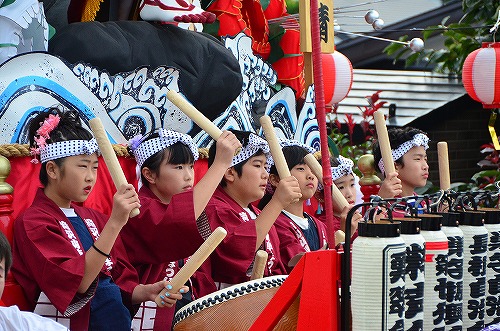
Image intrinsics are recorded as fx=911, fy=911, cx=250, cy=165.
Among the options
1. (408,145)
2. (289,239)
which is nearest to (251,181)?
(289,239)

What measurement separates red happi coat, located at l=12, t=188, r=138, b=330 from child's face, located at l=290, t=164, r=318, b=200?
1.19m

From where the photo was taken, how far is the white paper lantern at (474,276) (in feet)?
8.68

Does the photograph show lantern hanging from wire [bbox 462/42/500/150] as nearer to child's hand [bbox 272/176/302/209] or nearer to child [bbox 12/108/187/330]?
child's hand [bbox 272/176/302/209]

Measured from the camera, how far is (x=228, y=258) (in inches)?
140

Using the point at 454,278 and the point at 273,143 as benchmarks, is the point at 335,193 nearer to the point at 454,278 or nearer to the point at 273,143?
the point at 273,143

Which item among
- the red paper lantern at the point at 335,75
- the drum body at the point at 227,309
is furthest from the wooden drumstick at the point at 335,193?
the red paper lantern at the point at 335,75

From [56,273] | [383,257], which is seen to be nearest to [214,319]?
[56,273]

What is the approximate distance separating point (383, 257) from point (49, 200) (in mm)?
1332

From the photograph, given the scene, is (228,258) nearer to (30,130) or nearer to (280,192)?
(280,192)

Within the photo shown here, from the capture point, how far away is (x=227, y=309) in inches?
109

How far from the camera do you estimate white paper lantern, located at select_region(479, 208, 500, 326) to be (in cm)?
271

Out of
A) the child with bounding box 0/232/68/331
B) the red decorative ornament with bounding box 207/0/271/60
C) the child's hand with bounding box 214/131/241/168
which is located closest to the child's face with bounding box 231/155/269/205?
the child's hand with bounding box 214/131/241/168

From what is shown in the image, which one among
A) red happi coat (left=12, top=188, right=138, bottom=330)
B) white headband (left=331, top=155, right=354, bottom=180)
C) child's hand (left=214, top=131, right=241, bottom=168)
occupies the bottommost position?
red happi coat (left=12, top=188, right=138, bottom=330)

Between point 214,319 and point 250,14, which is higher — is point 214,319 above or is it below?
below
